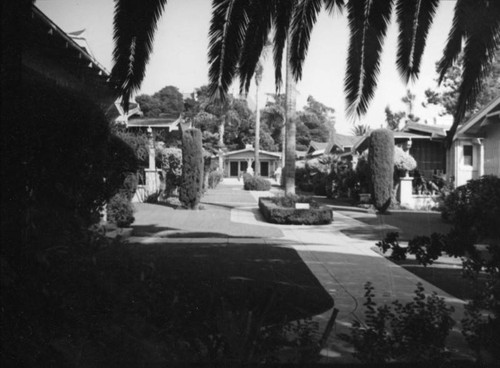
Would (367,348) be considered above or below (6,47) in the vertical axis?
below

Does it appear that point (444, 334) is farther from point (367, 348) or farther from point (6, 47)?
point (6, 47)

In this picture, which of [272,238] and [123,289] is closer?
[123,289]

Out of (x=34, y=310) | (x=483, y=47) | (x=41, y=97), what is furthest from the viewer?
(x=41, y=97)

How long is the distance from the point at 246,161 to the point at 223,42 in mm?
66178

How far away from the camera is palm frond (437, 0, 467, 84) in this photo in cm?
296

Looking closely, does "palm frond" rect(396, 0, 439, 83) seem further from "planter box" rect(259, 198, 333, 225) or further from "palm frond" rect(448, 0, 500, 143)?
"planter box" rect(259, 198, 333, 225)

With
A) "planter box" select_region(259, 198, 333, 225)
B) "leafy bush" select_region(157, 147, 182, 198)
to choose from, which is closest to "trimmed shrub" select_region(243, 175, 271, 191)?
"leafy bush" select_region(157, 147, 182, 198)

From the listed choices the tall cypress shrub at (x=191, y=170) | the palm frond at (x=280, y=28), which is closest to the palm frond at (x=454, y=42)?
the palm frond at (x=280, y=28)

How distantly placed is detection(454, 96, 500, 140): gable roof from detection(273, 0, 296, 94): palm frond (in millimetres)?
13820

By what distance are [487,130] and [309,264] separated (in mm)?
11872

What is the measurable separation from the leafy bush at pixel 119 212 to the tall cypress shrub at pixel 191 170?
22.3ft

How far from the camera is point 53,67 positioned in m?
8.23

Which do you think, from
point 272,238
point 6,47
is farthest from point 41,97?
point 272,238

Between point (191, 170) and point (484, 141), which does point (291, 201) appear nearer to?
point (191, 170)
